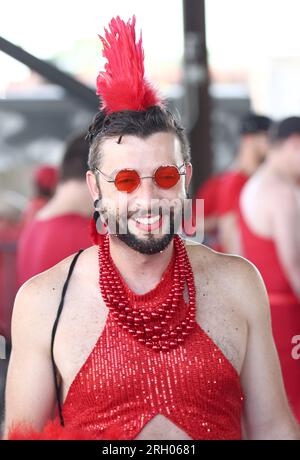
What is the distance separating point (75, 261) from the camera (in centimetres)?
117

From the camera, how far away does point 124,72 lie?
3.46 ft

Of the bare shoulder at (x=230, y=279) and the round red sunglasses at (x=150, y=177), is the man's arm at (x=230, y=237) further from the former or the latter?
the round red sunglasses at (x=150, y=177)

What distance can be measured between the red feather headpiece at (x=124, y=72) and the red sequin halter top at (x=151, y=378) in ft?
0.70

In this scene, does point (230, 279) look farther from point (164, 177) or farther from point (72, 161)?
point (72, 161)

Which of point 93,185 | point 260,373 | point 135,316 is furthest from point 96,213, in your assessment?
point 260,373

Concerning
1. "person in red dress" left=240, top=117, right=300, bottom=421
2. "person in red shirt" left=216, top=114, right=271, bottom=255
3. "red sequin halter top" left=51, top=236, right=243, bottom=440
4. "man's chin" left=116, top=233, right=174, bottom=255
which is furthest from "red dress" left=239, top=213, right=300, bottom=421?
"person in red shirt" left=216, top=114, right=271, bottom=255

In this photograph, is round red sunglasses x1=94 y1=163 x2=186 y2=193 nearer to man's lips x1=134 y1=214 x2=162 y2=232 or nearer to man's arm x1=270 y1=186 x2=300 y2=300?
man's lips x1=134 y1=214 x2=162 y2=232

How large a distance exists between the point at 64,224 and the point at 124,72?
0.60 meters

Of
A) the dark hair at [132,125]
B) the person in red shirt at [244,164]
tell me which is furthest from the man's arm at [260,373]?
the person in red shirt at [244,164]

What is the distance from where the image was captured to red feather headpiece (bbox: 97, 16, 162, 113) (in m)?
1.05
